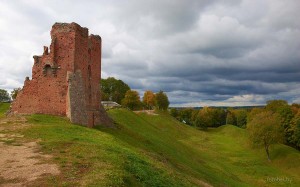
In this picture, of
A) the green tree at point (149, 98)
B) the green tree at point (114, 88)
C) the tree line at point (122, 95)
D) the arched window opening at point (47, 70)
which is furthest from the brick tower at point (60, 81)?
the green tree at point (114, 88)

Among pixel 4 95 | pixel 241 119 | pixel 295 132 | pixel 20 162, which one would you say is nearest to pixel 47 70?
pixel 20 162

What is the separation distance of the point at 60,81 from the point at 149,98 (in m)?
78.0

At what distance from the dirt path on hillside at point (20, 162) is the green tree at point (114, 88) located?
8592 centimetres

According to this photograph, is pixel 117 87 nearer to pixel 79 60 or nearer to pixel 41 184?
pixel 79 60

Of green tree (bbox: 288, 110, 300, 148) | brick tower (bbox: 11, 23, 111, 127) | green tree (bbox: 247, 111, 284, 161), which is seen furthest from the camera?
green tree (bbox: 288, 110, 300, 148)

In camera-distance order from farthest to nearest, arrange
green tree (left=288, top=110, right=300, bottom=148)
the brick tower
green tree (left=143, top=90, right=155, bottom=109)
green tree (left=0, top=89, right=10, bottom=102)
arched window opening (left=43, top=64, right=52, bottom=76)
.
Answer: green tree (left=143, top=90, right=155, bottom=109), green tree (left=0, top=89, right=10, bottom=102), green tree (left=288, top=110, right=300, bottom=148), arched window opening (left=43, top=64, right=52, bottom=76), the brick tower

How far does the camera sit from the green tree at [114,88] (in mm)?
108500

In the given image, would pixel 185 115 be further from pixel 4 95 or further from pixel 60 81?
pixel 60 81

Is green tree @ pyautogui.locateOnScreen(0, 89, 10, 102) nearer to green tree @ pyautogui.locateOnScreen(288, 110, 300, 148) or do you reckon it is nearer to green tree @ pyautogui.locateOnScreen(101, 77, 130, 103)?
green tree @ pyautogui.locateOnScreen(101, 77, 130, 103)

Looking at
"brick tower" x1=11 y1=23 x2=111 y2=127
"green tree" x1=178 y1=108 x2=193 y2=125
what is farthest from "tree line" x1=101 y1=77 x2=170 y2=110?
"brick tower" x1=11 y1=23 x2=111 y2=127

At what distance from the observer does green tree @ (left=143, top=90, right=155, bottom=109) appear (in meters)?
107

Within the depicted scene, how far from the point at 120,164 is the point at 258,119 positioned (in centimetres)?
5162

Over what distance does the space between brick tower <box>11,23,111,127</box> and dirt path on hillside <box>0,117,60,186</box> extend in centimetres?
744

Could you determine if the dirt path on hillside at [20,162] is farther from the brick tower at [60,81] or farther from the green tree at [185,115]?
the green tree at [185,115]
